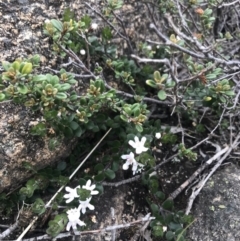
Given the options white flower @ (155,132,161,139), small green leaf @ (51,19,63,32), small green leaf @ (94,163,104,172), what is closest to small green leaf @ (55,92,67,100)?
small green leaf @ (51,19,63,32)

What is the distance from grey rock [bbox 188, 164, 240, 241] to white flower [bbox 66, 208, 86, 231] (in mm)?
574

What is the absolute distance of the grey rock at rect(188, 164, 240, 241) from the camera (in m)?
2.00

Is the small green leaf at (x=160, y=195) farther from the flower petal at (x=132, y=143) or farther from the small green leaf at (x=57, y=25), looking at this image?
the small green leaf at (x=57, y=25)

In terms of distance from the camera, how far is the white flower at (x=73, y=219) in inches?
73.0

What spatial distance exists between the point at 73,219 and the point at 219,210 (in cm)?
76

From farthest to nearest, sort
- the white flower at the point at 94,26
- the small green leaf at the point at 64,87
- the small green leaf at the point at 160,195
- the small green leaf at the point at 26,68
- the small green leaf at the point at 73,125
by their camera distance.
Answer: the white flower at the point at 94,26 < the small green leaf at the point at 160,195 < the small green leaf at the point at 73,125 < the small green leaf at the point at 64,87 < the small green leaf at the point at 26,68

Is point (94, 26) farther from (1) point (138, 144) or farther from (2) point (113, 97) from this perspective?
(1) point (138, 144)

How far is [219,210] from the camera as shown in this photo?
2.07 meters

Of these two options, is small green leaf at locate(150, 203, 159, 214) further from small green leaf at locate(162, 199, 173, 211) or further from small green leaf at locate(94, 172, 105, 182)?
small green leaf at locate(94, 172, 105, 182)

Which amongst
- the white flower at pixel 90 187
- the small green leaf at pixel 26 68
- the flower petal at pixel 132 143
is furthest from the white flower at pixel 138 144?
the small green leaf at pixel 26 68

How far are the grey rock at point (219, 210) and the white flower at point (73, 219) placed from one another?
1.88 feet

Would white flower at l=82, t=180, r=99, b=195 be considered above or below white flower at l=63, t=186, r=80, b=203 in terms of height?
below

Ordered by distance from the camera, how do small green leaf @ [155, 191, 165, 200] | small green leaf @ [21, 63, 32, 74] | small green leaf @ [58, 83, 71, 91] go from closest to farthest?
1. small green leaf @ [21, 63, 32, 74]
2. small green leaf @ [58, 83, 71, 91]
3. small green leaf @ [155, 191, 165, 200]

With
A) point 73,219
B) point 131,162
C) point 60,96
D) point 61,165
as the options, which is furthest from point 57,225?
point 60,96
